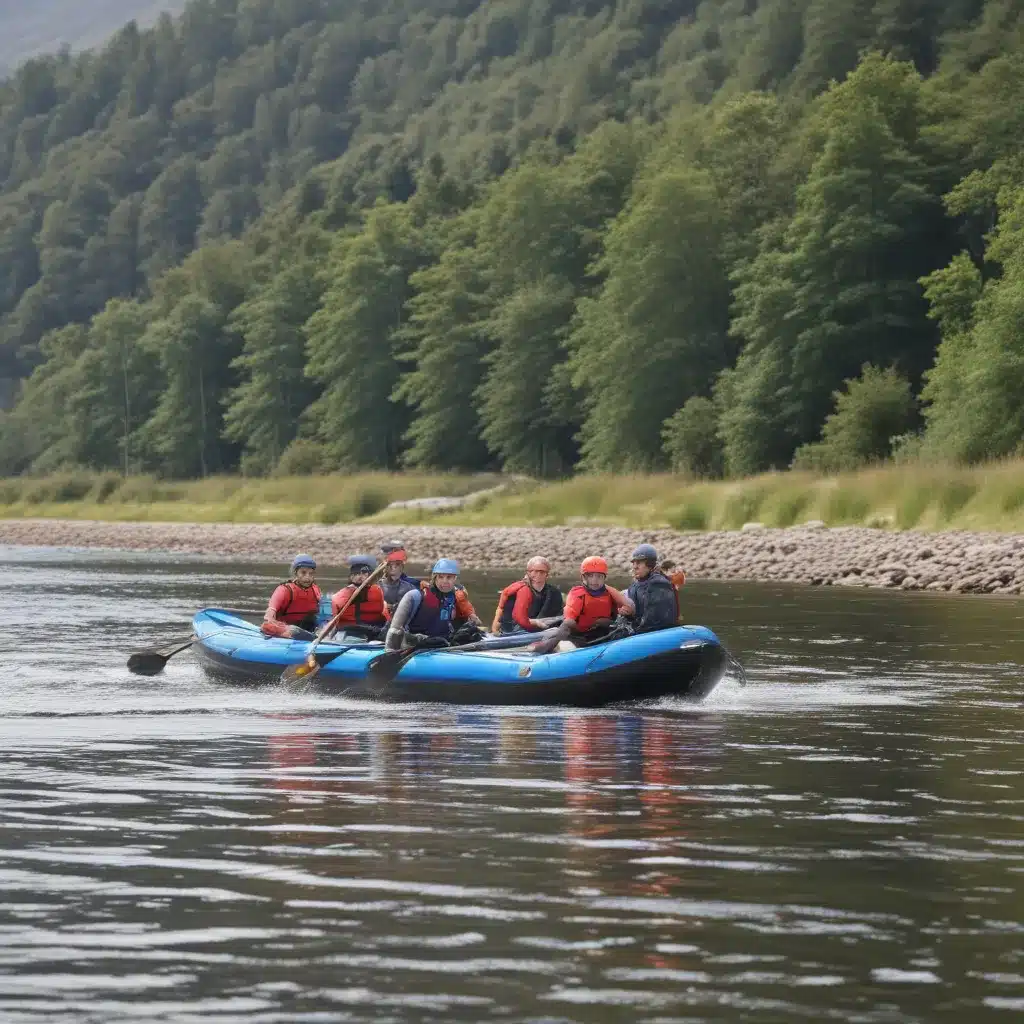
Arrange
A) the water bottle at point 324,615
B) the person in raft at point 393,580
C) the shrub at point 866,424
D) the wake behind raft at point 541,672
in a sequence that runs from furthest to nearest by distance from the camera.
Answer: the shrub at point 866,424 < the water bottle at point 324,615 < the person in raft at point 393,580 < the wake behind raft at point 541,672

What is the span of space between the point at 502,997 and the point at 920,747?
8040 millimetres

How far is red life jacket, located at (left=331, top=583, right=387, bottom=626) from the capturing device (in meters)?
21.1

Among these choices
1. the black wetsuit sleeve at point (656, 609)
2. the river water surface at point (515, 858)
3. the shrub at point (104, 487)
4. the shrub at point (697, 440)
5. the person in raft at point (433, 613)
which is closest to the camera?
the river water surface at point (515, 858)

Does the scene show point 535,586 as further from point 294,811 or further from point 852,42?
point 852,42

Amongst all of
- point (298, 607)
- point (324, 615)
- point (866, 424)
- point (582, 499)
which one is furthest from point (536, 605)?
point (582, 499)

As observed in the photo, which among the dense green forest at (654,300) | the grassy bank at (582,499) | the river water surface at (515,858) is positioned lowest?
the river water surface at (515,858)

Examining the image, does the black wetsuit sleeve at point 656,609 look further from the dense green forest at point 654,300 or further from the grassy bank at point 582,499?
the dense green forest at point 654,300

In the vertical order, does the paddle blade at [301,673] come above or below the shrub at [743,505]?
below

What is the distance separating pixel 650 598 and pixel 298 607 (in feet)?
16.6

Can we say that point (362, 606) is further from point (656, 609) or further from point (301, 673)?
point (656, 609)

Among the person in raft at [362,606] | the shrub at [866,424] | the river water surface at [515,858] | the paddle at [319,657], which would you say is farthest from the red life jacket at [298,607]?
the shrub at [866,424]

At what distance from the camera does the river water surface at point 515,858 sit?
25.8ft

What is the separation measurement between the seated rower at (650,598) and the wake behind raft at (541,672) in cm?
49

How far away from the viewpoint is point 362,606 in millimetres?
21156
